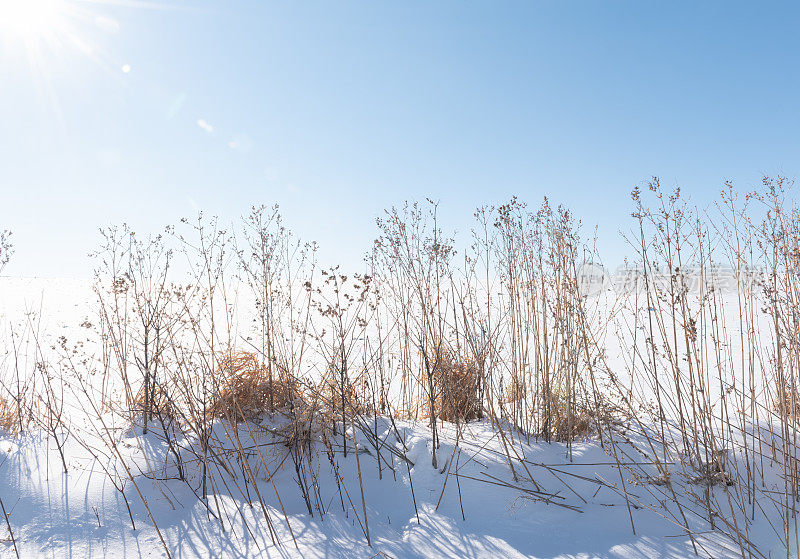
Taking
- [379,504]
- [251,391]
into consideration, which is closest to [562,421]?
[379,504]

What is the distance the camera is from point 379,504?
Result: 219 cm

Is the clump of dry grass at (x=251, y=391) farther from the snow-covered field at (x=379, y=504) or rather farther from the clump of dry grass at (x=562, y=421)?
the clump of dry grass at (x=562, y=421)

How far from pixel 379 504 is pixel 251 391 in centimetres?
121

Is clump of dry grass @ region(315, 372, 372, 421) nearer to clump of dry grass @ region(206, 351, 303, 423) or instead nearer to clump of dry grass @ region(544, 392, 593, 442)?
clump of dry grass @ region(206, 351, 303, 423)

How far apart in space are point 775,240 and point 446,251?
1.62 metres

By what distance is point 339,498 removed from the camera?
2.25 metres

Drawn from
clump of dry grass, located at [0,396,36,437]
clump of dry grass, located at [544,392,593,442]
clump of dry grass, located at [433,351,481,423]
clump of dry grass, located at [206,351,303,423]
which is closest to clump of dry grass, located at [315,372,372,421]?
clump of dry grass, located at [206,351,303,423]

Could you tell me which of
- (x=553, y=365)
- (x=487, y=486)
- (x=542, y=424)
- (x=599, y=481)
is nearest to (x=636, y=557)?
(x=599, y=481)

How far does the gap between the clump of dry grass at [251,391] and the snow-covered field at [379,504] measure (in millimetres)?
185

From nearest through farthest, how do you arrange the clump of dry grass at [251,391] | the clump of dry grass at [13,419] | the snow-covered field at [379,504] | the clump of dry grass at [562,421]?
1. the snow-covered field at [379,504]
2. the clump of dry grass at [562,421]
3. the clump of dry grass at [251,391]
4. the clump of dry grass at [13,419]

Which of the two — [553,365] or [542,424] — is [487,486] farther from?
[553,365]

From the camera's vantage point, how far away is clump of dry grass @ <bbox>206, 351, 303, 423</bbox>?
9.27ft

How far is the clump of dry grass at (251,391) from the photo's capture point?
9.27 ft

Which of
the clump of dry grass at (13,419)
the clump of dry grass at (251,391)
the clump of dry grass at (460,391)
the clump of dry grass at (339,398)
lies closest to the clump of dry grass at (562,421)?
the clump of dry grass at (460,391)
